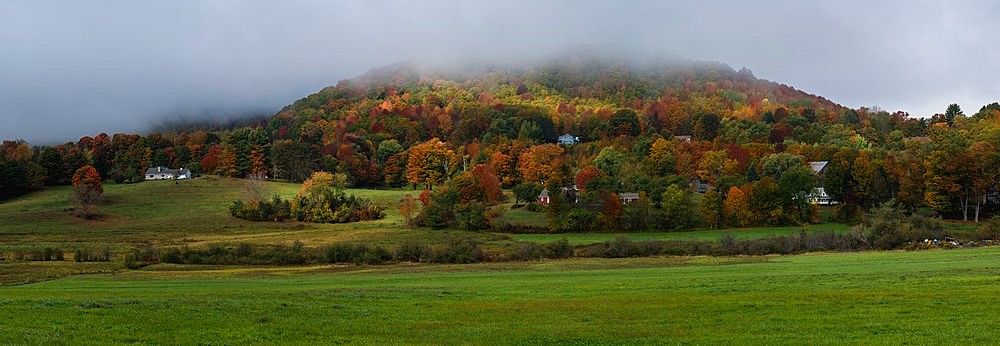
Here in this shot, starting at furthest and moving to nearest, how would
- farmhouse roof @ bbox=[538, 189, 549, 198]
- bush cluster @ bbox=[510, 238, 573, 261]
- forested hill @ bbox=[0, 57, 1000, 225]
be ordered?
farmhouse roof @ bbox=[538, 189, 549, 198], forested hill @ bbox=[0, 57, 1000, 225], bush cluster @ bbox=[510, 238, 573, 261]

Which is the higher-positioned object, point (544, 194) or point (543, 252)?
point (544, 194)

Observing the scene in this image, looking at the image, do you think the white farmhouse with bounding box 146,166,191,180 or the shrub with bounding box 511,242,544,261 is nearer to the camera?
the shrub with bounding box 511,242,544,261

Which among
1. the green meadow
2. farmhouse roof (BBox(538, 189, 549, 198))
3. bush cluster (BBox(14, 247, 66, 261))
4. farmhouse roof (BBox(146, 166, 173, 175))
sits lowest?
bush cluster (BBox(14, 247, 66, 261))

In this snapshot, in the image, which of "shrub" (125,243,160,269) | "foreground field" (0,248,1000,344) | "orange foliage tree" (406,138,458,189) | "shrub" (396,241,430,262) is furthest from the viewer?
"orange foliage tree" (406,138,458,189)

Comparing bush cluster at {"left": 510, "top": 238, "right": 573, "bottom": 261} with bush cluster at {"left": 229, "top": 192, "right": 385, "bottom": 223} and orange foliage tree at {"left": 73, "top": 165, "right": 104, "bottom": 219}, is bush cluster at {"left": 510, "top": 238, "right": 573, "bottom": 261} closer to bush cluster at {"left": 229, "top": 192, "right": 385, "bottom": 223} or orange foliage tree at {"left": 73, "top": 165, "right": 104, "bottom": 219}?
bush cluster at {"left": 229, "top": 192, "right": 385, "bottom": 223}

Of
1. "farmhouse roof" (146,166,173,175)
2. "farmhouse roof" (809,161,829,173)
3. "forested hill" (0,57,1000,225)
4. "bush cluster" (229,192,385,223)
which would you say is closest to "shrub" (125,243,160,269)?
"bush cluster" (229,192,385,223)

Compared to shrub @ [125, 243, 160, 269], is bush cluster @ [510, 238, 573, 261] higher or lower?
lower

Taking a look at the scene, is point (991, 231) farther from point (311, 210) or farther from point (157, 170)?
point (157, 170)

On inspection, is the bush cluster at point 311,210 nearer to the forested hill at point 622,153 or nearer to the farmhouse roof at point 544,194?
the forested hill at point 622,153

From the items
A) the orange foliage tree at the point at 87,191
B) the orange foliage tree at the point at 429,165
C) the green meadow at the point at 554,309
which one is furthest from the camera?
the orange foliage tree at the point at 429,165

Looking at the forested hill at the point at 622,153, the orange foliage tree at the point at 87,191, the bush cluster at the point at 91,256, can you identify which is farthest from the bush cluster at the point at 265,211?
the bush cluster at the point at 91,256

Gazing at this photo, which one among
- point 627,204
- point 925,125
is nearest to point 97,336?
point 627,204

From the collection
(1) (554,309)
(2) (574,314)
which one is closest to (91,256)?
(1) (554,309)

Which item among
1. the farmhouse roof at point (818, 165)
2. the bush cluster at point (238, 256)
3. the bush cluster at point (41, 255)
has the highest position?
the farmhouse roof at point (818, 165)
